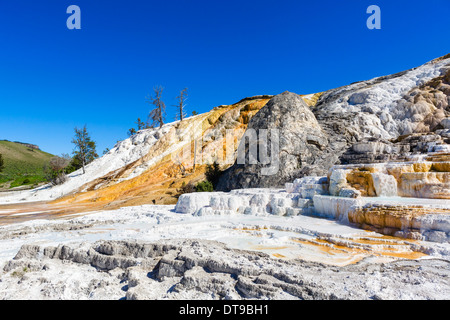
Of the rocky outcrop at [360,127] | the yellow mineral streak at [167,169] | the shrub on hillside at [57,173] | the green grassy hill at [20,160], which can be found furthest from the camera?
the green grassy hill at [20,160]

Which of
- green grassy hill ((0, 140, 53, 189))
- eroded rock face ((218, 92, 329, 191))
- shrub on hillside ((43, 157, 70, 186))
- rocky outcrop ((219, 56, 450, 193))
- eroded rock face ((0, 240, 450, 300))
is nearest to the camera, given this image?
eroded rock face ((0, 240, 450, 300))

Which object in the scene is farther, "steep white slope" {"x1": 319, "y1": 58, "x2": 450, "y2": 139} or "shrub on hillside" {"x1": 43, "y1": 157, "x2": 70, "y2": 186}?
"shrub on hillside" {"x1": 43, "y1": 157, "x2": 70, "y2": 186}

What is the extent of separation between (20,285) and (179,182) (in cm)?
1205

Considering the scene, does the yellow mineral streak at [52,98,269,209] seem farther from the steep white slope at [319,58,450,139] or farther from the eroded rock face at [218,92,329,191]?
the steep white slope at [319,58,450,139]

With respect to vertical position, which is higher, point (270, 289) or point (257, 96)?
point (257, 96)

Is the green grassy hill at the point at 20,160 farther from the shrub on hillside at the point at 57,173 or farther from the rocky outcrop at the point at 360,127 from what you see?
the rocky outcrop at the point at 360,127

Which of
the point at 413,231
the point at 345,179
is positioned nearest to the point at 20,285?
the point at 413,231

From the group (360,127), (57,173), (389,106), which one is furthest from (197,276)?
(57,173)

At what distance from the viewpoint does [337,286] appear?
289cm

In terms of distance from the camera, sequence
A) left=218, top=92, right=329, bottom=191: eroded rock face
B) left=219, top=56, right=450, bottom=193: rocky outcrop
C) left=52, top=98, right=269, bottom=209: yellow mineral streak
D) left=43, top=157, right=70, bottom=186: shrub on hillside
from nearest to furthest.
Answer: left=219, top=56, right=450, bottom=193: rocky outcrop < left=218, top=92, right=329, bottom=191: eroded rock face < left=52, top=98, right=269, bottom=209: yellow mineral streak < left=43, top=157, right=70, bottom=186: shrub on hillside

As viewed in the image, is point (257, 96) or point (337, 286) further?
point (257, 96)

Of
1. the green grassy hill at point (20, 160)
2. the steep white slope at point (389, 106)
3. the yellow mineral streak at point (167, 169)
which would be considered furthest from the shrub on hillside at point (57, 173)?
the green grassy hill at point (20, 160)

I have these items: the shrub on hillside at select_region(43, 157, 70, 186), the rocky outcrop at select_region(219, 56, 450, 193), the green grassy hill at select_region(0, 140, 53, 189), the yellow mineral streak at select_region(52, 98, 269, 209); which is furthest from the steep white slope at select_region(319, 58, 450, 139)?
the green grassy hill at select_region(0, 140, 53, 189)
